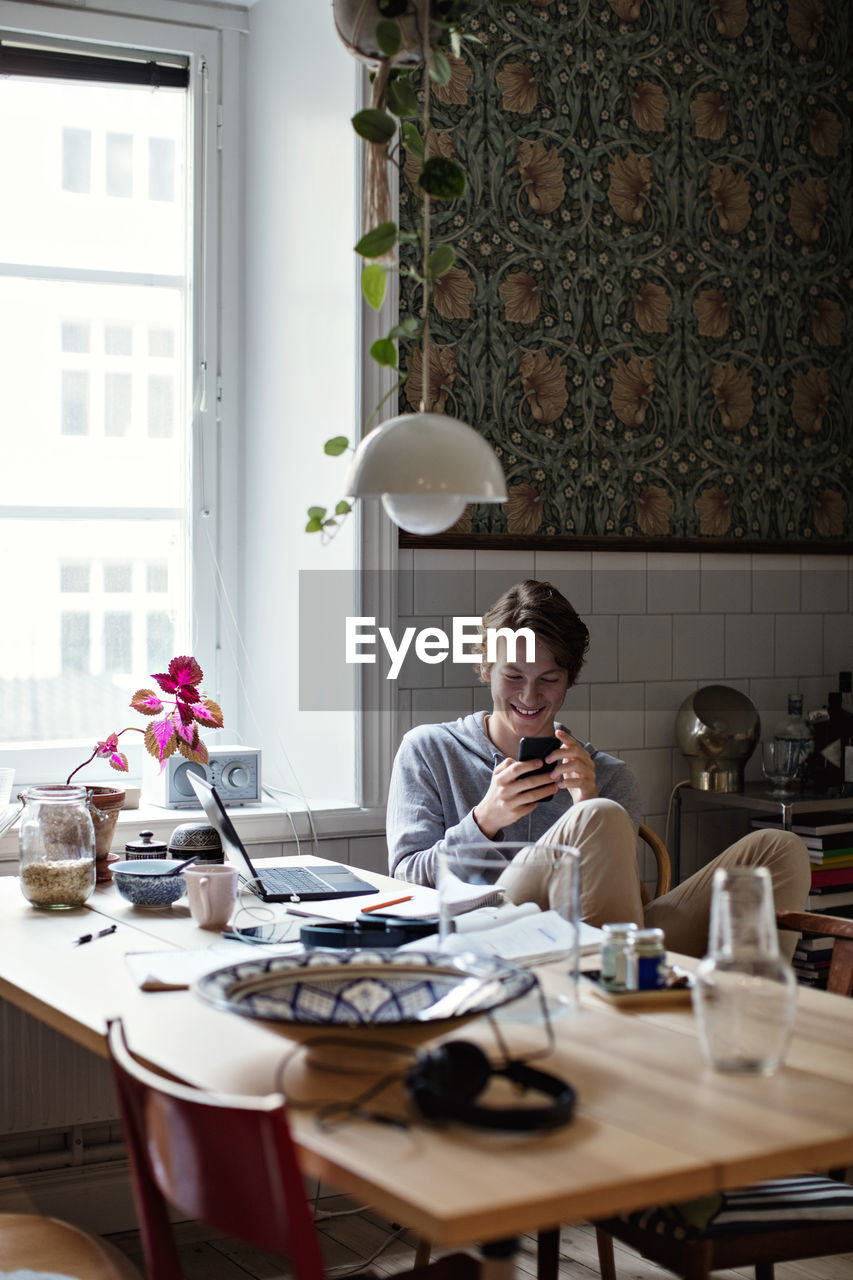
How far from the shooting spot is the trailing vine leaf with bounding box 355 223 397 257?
77.9 inches

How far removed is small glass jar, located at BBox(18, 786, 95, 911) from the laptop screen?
0.20 meters

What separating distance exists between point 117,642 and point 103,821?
1.00 meters

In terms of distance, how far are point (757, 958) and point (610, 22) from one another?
3104mm

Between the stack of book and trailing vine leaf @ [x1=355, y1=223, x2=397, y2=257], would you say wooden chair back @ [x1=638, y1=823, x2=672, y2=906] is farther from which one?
trailing vine leaf @ [x1=355, y1=223, x2=397, y2=257]

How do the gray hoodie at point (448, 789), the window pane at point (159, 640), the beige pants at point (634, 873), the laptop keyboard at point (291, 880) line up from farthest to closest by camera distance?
the window pane at point (159, 640)
the gray hoodie at point (448, 789)
the laptop keyboard at point (291, 880)
the beige pants at point (634, 873)

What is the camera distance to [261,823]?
130 inches

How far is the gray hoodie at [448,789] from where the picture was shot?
299 centimetres

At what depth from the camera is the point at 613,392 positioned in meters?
3.88

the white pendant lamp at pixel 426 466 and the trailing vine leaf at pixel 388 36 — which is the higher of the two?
the trailing vine leaf at pixel 388 36

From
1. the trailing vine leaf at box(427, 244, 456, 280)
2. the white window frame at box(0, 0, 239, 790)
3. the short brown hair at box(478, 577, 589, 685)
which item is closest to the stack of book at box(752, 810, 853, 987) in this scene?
the short brown hair at box(478, 577, 589, 685)

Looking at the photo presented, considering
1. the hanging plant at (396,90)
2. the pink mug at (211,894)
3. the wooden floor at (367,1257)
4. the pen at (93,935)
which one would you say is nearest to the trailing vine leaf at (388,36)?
the hanging plant at (396,90)

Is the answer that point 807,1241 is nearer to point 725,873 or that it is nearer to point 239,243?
point 725,873

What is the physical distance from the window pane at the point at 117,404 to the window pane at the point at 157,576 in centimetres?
34

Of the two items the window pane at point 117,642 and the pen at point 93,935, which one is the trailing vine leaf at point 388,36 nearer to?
the pen at point 93,935
